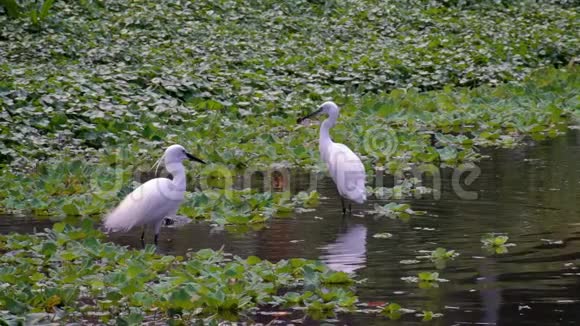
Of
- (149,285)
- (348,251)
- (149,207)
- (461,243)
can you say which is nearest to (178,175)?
(149,207)

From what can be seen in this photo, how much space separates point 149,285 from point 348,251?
1867 mm

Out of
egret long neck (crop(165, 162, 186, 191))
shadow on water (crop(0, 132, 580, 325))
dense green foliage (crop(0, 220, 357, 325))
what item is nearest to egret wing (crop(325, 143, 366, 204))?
shadow on water (crop(0, 132, 580, 325))

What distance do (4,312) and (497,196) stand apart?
5.49m

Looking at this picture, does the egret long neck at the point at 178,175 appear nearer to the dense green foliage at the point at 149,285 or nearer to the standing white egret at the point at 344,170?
the dense green foliage at the point at 149,285

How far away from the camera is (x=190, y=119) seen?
14477 millimetres

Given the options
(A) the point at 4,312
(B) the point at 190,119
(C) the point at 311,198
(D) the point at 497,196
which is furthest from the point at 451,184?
(A) the point at 4,312

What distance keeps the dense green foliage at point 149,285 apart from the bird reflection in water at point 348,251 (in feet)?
1.73

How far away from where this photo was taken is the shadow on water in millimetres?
6910

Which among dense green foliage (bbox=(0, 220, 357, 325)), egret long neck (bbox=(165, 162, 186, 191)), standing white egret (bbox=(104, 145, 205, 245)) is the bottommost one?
dense green foliage (bbox=(0, 220, 357, 325))

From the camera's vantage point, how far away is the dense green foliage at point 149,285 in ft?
22.0

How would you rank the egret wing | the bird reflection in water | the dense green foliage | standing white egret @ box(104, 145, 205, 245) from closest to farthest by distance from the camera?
the dense green foliage
the bird reflection in water
standing white egret @ box(104, 145, 205, 245)
the egret wing

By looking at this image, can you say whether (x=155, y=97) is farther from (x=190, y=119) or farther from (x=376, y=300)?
(x=376, y=300)

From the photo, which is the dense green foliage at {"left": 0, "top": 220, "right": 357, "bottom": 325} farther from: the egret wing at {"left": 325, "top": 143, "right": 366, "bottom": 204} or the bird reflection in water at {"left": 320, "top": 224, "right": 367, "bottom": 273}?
the egret wing at {"left": 325, "top": 143, "right": 366, "bottom": 204}

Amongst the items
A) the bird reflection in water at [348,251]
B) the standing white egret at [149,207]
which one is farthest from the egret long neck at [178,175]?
the bird reflection in water at [348,251]
